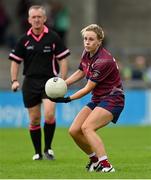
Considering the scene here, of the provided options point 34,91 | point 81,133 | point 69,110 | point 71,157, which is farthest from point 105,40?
point 81,133

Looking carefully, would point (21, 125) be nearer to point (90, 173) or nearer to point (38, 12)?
point (38, 12)

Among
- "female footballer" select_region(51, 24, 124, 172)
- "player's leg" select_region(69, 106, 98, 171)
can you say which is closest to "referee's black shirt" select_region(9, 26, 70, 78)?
"female footballer" select_region(51, 24, 124, 172)

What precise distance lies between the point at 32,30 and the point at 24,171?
10.6 feet

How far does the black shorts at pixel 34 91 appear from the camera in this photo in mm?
14945

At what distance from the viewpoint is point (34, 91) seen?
14969mm

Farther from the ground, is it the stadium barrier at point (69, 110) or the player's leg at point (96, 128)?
the player's leg at point (96, 128)

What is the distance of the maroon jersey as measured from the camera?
12.3 m

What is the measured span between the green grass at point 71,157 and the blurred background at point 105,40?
7.82 feet

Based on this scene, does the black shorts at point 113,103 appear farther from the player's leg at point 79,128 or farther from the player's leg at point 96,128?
the player's leg at point 79,128

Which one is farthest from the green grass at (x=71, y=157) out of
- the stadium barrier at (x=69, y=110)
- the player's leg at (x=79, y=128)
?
the stadium barrier at (x=69, y=110)

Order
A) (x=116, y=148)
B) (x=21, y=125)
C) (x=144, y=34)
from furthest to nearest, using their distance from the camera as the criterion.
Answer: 1. (x=144, y=34)
2. (x=21, y=125)
3. (x=116, y=148)

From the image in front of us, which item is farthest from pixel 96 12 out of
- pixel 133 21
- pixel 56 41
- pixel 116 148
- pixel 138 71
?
pixel 56 41

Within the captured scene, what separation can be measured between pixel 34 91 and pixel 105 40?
48.7ft

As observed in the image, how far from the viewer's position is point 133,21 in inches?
1323
